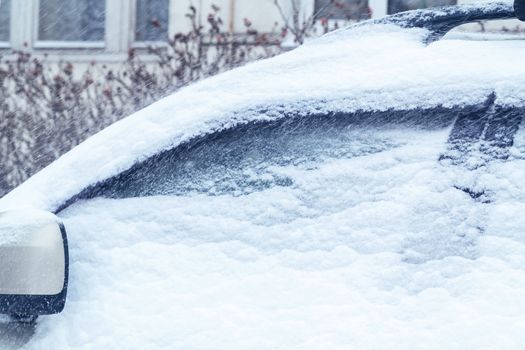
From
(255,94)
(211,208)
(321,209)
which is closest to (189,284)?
(211,208)

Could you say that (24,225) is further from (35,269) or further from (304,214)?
(304,214)

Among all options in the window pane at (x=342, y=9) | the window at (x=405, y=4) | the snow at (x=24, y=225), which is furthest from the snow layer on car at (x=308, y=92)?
the window at (x=405, y=4)

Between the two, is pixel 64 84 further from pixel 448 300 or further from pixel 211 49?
pixel 448 300

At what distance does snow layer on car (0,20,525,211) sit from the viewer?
1520 mm

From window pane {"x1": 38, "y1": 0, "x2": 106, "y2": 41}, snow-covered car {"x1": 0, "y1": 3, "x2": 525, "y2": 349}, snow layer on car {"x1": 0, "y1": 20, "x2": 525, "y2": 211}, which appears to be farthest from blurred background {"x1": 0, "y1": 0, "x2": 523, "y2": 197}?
snow-covered car {"x1": 0, "y1": 3, "x2": 525, "y2": 349}

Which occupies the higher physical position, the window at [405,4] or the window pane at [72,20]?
the window at [405,4]

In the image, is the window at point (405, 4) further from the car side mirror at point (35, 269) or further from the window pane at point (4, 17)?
the car side mirror at point (35, 269)

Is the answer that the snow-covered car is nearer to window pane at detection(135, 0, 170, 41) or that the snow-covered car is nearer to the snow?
the snow

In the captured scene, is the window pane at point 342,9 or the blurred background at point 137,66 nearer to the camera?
the blurred background at point 137,66

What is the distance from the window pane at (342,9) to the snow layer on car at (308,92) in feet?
17.6

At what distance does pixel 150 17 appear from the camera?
29.1 feet

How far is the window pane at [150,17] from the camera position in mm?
8781

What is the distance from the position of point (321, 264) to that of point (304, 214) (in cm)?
10

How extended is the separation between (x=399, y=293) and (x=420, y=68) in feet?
1.40
